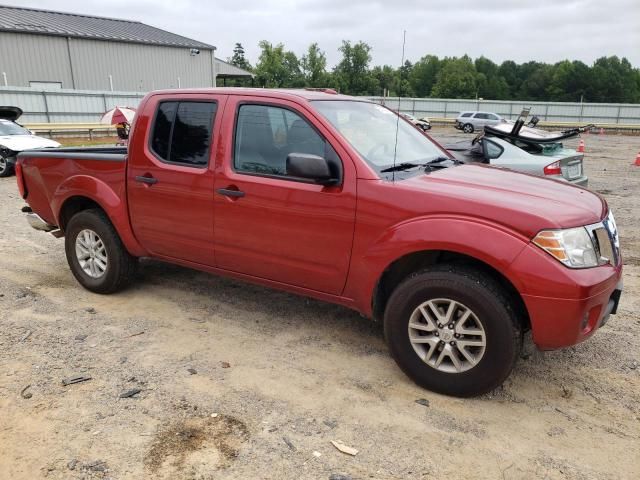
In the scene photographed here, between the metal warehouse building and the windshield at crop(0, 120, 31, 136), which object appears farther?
the metal warehouse building

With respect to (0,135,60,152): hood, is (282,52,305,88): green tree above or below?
above

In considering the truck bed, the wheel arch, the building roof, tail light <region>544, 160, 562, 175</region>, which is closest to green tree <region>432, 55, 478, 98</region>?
the building roof

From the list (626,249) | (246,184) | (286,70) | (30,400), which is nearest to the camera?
(30,400)

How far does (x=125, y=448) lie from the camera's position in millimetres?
2736

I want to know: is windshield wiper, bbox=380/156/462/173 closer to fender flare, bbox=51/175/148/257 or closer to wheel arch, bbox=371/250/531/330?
wheel arch, bbox=371/250/531/330

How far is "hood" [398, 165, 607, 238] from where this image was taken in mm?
2916

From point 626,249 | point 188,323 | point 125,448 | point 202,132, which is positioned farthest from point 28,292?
point 626,249

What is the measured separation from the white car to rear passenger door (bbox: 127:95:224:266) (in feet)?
33.0

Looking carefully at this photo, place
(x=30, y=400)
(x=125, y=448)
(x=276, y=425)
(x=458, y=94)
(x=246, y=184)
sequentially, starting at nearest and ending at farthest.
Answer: (x=125, y=448) → (x=276, y=425) → (x=30, y=400) → (x=246, y=184) → (x=458, y=94)

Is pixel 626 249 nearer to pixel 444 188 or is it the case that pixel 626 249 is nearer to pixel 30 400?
pixel 444 188

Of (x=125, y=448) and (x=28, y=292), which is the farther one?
(x=28, y=292)

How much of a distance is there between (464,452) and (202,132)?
2947 millimetres

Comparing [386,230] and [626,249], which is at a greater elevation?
[386,230]

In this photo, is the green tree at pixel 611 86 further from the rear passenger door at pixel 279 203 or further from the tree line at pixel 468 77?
the rear passenger door at pixel 279 203
